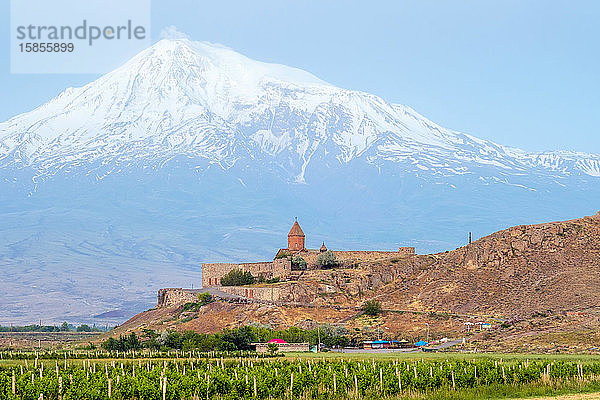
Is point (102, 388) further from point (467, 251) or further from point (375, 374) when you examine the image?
point (467, 251)

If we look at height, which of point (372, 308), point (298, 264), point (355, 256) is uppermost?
point (355, 256)

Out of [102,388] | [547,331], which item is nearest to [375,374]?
[102,388]

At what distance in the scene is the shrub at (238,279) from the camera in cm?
12530

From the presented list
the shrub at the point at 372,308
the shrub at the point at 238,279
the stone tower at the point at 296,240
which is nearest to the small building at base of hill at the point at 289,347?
the shrub at the point at 372,308

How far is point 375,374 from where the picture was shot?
4638 centimetres

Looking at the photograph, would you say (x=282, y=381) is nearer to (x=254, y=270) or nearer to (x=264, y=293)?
(x=264, y=293)

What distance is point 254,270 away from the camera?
13038 centimetres

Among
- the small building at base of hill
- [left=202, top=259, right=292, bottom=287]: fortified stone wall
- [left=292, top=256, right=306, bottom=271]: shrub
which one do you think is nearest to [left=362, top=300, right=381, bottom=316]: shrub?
[left=202, top=259, right=292, bottom=287]: fortified stone wall

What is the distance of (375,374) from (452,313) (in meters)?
61.4

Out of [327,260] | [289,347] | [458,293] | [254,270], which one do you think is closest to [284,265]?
[327,260]

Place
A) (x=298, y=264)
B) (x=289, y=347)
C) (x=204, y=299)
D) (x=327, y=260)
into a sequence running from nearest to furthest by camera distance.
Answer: (x=289, y=347) < (x=204, y=299) < (x=298, y=264) < (x=327, y=260)

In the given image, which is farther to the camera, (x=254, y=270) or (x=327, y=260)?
(x=254, y=270)

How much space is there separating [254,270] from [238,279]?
16.0ft

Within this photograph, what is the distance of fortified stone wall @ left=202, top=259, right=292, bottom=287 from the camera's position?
411 feet
